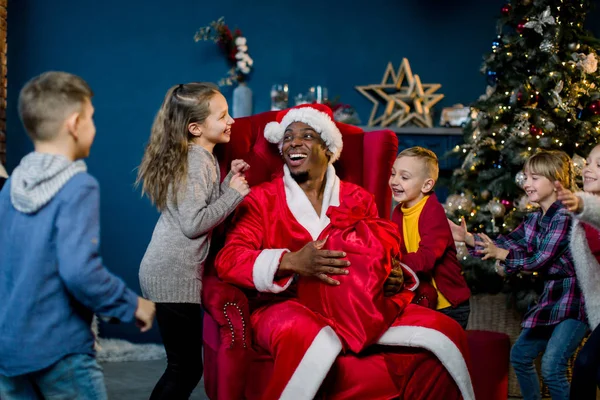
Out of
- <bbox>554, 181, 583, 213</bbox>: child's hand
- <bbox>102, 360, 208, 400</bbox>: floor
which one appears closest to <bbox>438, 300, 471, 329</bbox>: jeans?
<bbox>554, 181, 583, 213</bbox>: child's hand

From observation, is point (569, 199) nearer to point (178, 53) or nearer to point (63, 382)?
point (63, 382)

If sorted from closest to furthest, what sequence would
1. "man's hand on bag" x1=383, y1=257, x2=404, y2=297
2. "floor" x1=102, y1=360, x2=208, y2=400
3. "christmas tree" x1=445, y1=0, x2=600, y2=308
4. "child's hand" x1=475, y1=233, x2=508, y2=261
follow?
"man's hand on bag" x1=383, y1=257, x2=404, y2=297 → "child's hand" x1=475, y1=233, x2=508, y2=261 → "floor" x1=102, y1=360, x2=208, y2=400 → "christmas tree" x1=445, y1=0, x2=600, y2=308

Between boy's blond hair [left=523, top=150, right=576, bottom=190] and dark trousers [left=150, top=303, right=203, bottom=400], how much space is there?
5.56 ft

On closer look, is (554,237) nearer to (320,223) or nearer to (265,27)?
(320,223)

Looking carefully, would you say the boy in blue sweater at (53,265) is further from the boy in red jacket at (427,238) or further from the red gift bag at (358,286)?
the boy in red jacket at (427,238)

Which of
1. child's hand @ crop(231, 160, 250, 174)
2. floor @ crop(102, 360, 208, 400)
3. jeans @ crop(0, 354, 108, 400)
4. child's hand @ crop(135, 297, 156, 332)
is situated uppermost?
child's hand @ crop(231, 160, 250, 174)

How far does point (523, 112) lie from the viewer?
15.5 feet

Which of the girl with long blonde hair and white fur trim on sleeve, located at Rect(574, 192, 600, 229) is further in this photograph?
the girl with long blonde hair

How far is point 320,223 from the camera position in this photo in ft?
10.3

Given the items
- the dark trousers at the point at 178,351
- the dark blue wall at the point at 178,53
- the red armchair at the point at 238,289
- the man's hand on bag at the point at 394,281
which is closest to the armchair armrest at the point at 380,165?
the red armchair at the point at 238,289

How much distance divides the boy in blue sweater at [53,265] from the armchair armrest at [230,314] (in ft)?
2.49

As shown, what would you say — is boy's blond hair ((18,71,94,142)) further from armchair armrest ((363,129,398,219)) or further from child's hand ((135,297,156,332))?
armchair armrest ((363,129,398,219))

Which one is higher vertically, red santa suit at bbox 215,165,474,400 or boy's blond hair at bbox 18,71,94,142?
boy's blond hair at bbox 18,71,94,142

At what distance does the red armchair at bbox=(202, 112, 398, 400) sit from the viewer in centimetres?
271
